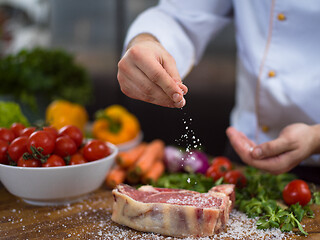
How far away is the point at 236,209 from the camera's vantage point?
1.29 metres

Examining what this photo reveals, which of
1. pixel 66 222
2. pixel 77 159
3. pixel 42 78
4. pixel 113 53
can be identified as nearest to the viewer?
pixel 66 222

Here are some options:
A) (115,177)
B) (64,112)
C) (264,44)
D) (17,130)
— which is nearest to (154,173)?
(115,177)

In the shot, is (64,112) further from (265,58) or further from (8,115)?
(265,58)

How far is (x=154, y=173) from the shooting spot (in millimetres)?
1615

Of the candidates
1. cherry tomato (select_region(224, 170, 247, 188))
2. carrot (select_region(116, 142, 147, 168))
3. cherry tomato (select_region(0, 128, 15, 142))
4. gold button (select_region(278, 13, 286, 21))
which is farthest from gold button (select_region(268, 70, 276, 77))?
cherry tomato (select_region(0, 128, 15, 142))

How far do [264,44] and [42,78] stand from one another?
1.37m

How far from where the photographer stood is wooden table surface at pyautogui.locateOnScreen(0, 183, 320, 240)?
1.09 metres

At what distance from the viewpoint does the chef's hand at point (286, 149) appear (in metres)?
1.26

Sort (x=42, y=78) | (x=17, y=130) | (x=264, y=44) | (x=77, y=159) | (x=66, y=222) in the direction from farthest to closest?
1. (x=42, y=78)
2. (x=264, y=44)
3. (x=17, y=130)
4. (x=77, y=159)
5. (x=66, y=222)

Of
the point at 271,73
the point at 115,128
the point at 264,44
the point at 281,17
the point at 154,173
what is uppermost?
the point at 281,17

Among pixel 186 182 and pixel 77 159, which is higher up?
pixel 77 159

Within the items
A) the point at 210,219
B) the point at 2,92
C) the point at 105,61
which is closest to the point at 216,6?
the point at 210,219

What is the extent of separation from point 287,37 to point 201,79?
1.30m

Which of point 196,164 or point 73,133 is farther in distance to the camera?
point 196,164
